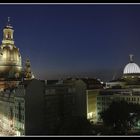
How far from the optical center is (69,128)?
5.98 metres

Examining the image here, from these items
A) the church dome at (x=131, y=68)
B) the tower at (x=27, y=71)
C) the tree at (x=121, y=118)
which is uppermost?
the church dome at (x=131, y=68)

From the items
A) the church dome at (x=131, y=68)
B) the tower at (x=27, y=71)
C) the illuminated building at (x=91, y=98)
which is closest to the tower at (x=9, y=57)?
the tower at (x=27, y=71)

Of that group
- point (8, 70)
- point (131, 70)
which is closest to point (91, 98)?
point (8, 70)

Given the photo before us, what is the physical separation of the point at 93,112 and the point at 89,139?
7765 mm

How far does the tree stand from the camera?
6.62 m

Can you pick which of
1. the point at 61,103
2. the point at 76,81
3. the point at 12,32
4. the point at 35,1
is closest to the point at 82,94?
the point at 76,81

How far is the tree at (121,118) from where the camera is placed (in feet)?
21.7

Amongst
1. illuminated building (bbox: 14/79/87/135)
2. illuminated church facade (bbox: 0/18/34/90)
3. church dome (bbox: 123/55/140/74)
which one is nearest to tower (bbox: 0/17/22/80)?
illuminated church facade (bbox: 0/18/34/90)

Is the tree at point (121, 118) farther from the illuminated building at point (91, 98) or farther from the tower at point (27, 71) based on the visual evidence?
the tower at point (27, 71)

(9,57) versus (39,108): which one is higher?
(9,57)

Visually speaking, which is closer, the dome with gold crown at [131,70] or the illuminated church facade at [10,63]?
the illuminated church facade at [10,63]

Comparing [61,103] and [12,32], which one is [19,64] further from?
Result: [61,103]

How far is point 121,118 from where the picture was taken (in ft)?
22.1

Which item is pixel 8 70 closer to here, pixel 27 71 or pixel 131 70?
pixel 27 71
